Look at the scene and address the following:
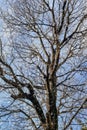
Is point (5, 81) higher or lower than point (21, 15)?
lower

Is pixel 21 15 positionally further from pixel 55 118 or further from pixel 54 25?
pixel 55 118

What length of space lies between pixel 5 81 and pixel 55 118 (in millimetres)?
2122

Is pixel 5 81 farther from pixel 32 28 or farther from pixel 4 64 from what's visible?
pixel 32 28

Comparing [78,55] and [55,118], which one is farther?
[78,55]

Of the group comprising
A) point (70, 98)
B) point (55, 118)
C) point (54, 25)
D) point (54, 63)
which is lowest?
point (55, 118)

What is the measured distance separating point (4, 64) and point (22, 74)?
732 mm

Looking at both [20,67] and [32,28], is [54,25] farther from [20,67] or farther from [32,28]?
[20,67]

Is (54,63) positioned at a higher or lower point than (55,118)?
higher

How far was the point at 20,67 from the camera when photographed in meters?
16.9

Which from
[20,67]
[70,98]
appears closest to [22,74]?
[20,67]

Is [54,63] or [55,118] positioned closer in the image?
[55,118]

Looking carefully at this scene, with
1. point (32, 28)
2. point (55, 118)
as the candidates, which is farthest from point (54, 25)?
point (55, 118)

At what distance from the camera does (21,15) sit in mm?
17562

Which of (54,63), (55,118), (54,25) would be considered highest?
(54,25)
